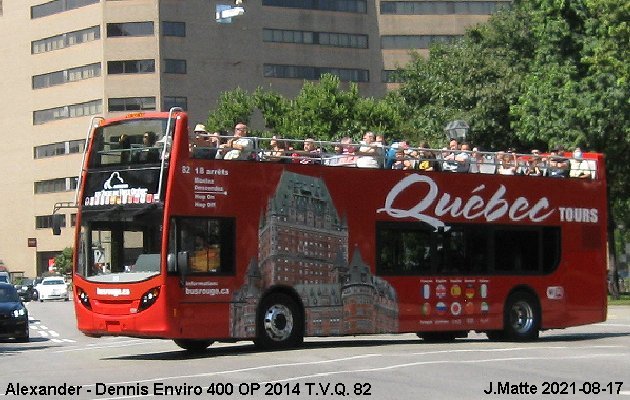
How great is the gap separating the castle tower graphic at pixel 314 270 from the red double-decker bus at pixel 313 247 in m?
0.03

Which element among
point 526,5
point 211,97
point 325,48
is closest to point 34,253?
point 211,97

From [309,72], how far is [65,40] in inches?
746

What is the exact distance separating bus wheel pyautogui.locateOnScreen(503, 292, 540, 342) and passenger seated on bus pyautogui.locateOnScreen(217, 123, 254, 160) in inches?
262

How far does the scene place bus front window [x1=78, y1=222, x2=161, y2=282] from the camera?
71.0ft

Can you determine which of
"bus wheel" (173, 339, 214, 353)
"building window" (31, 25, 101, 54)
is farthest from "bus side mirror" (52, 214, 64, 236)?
"building window" (31, 25, 101, 54)

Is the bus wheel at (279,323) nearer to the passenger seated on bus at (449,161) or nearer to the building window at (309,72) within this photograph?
the passenger seated on bus at (449,161)

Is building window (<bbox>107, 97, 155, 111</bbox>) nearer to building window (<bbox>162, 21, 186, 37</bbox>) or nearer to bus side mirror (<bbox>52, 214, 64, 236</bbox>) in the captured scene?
building window (<bbox>162, 21, 186, 37</bbox>)

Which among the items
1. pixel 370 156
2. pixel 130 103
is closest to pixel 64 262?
pixel 130 103

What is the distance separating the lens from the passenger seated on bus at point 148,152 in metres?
21.8

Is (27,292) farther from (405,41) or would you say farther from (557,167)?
(405,41)

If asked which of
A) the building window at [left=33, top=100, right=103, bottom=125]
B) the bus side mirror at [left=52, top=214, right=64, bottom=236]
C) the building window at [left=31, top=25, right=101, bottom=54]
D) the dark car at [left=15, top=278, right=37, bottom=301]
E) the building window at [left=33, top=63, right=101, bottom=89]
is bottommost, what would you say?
the dark car at [left=15, top=278, right=37, bottom=301]

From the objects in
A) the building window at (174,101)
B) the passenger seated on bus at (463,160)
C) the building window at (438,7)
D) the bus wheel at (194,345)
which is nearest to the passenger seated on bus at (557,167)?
the passenger seated on bus at (463,160)

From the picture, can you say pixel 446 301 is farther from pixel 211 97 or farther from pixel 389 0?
pixel 389 0

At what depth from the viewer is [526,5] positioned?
5194 cm
